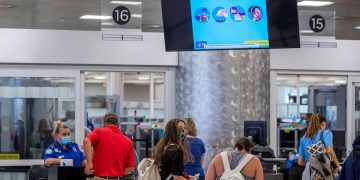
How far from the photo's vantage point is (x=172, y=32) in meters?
9.12

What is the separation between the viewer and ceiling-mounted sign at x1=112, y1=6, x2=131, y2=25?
10.5 metres

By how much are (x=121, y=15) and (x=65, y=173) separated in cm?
348

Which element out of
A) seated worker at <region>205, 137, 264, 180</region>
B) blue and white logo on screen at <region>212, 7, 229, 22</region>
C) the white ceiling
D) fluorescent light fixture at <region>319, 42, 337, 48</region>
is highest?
the white ceiling

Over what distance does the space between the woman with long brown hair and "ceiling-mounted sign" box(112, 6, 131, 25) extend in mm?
3734

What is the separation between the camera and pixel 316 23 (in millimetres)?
11383

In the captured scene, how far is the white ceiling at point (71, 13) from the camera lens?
49.7 feet

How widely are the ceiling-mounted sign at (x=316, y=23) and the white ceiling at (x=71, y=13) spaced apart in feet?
12.5

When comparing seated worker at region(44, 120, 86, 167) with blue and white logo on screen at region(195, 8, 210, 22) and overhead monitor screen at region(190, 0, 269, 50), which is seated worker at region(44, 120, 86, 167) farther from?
blue and white logo on screen at region(195, 8, 210, 22)

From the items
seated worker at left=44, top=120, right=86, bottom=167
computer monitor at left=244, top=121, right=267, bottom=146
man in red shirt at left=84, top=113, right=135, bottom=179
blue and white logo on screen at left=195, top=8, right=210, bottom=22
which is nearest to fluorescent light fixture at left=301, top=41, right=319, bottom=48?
computer monitor at left=244, top=121, right=267, bottom=146

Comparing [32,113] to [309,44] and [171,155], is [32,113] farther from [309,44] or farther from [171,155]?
[171,155]

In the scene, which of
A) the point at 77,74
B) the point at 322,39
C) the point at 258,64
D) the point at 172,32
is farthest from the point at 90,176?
the point at 322,39

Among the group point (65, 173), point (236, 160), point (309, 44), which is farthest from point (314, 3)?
point (236, 160)

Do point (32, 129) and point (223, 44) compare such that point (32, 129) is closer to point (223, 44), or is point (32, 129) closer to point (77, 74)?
point (77, 74)

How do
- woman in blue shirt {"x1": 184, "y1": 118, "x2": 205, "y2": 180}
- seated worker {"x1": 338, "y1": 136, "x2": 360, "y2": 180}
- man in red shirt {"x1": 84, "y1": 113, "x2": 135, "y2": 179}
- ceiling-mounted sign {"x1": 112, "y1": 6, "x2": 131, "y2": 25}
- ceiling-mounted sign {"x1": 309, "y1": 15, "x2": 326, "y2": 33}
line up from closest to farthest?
seated worker {"x1": 338, "y1": 136, "x2": 360, "y2": 180} → man in red shirt {"x1": 84, "y1": 113, "x2": 135, "y2": 179} → woman in blue shirt {"x1": 184, "y1": 118, "x2": 205, "y2": 180} → ceiling-mounted sign {"x1": 112, "y1": 6, "x2": 131, "y2": 25} → ceiling-mounted sign {"x1": 309, "y1": 15, "x2": 326, "y2": 33}
